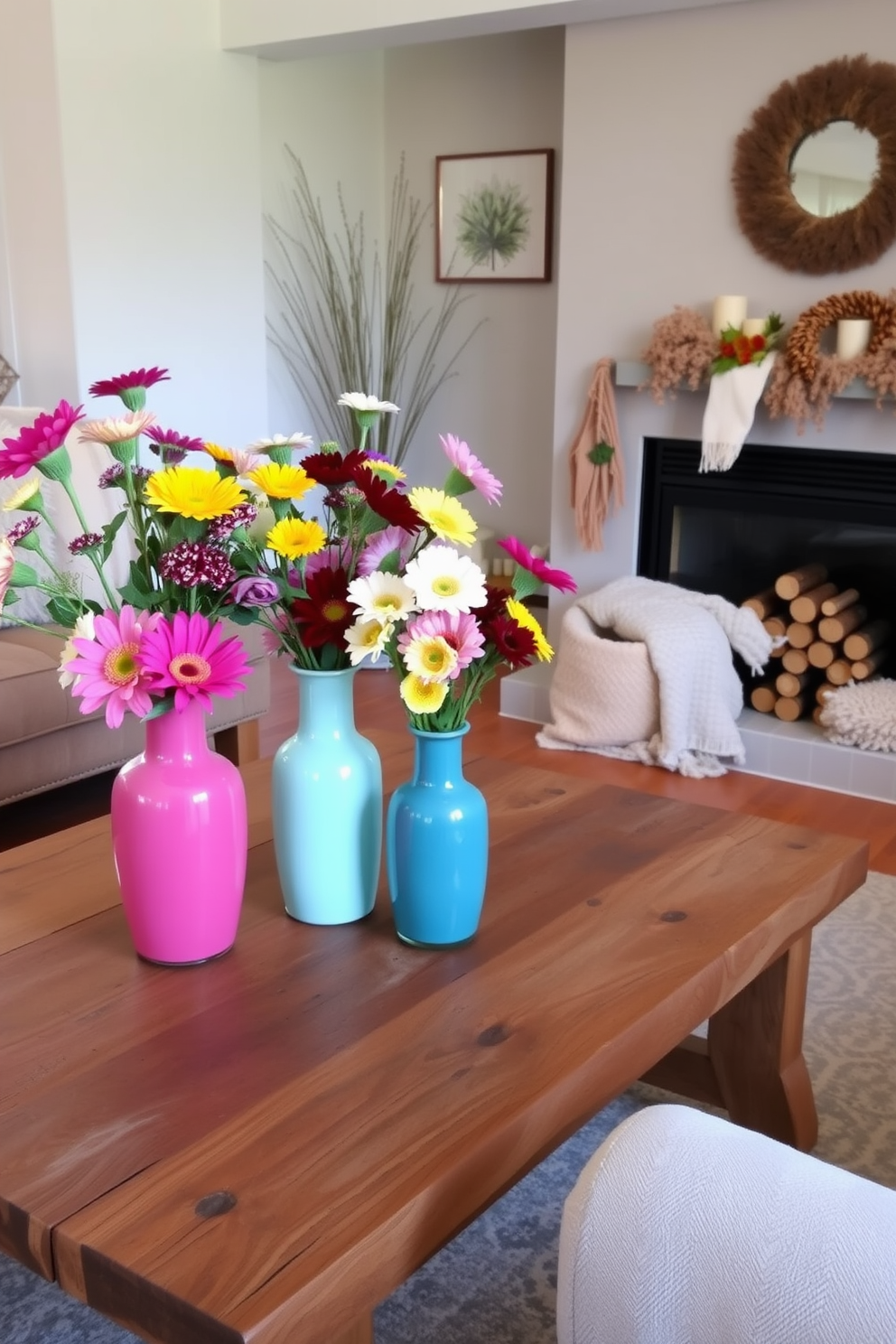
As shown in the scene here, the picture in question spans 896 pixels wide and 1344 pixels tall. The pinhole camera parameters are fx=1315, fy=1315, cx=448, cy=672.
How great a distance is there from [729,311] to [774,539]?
0.70 metres

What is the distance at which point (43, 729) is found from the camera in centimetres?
261

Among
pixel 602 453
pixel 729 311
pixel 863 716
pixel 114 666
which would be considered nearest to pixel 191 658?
pixel 114 666

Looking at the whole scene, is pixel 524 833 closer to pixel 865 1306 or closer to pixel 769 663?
pixel 865 1306

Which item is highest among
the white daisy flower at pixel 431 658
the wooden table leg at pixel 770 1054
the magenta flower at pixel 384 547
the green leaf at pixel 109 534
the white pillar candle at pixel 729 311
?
the white pillar candle at pixel 729 311

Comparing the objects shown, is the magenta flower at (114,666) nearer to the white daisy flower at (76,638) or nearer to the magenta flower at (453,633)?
the white daisy flower at (76,638)

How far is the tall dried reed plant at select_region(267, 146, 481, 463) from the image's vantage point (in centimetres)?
468

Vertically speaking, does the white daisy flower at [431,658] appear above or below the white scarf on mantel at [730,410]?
below

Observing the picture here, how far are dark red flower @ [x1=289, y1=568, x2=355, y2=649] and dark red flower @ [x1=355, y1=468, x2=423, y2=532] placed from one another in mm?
92

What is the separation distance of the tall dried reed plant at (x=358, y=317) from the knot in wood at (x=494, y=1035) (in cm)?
353

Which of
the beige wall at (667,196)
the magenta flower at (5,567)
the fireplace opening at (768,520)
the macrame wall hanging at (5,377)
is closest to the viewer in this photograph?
the magenta flower at (5,567)

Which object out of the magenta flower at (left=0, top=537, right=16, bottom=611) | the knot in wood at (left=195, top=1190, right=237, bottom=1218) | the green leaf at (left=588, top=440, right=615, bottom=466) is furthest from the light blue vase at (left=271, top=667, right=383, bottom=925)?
the green leaf at (left=588, top=440, right=615, bottom=466)

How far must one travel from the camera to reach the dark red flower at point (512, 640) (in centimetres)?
127

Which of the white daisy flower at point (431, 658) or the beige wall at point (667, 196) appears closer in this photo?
the white daisy flower at point (431, 658)

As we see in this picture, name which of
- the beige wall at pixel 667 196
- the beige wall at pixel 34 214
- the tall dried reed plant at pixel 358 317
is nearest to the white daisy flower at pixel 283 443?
the beige wall at pixel 667 196
